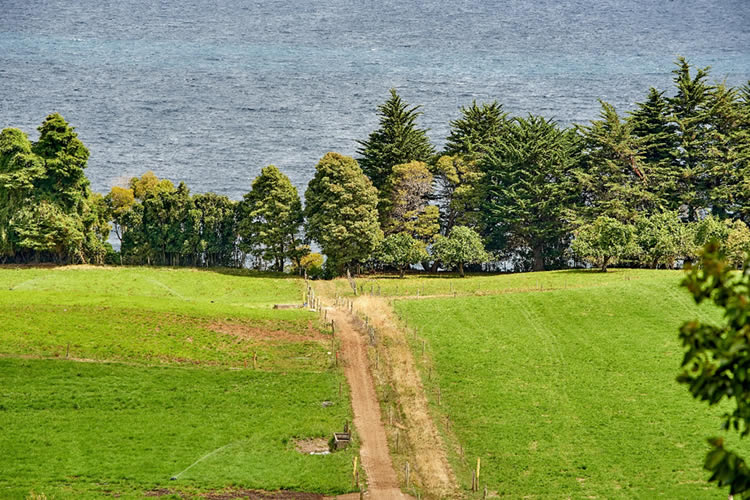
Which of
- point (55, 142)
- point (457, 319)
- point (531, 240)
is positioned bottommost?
point (457, 319)

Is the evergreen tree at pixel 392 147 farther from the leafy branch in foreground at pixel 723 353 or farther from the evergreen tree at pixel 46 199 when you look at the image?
the leafy branch in foreground at pixel 723 353

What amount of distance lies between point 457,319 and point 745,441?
27781 millimetres

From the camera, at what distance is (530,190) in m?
108

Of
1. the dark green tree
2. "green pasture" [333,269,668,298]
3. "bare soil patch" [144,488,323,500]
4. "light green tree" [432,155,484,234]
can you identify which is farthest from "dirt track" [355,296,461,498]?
"light green tree" [432,155,484,234]

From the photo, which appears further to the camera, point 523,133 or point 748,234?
point 523,133

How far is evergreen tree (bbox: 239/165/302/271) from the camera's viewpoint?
338 feet

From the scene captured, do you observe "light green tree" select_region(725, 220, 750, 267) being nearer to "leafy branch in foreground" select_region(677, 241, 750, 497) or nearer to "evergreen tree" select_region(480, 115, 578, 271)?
"evergreen tree" select_region(480, 115, 578, 271)

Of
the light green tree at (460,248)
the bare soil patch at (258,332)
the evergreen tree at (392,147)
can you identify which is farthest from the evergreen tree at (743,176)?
the bare soil patch at (258,332)

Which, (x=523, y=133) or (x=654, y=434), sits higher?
(x=523, y=133)

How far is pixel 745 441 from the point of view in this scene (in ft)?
177

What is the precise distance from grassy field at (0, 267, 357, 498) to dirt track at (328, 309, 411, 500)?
3.63ft

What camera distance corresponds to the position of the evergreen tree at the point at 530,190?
4220 inches

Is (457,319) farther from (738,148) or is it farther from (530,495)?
(738,148)

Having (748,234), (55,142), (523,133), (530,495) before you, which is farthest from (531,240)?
(530,495)
